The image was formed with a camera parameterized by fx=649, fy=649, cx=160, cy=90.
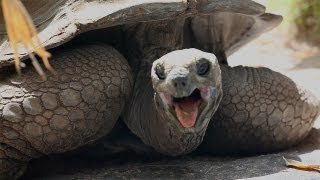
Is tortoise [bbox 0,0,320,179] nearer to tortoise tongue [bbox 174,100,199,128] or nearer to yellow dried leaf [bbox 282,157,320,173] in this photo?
tortoise tongue [bbox 174,100,199,128]

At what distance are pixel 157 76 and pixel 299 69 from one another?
389cm

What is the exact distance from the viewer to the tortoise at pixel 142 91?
261 centimetres

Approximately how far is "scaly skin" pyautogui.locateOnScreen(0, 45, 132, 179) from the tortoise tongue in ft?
1.59

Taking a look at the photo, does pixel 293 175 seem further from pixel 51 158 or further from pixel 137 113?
pixel 51 158

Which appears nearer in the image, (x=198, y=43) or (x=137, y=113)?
(x=137, y=113)

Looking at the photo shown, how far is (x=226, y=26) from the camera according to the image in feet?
13.0

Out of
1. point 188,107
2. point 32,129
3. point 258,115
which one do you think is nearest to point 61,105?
point 32,129

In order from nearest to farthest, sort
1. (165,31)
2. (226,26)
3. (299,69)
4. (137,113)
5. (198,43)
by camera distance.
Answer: (137,113) < (165,31) < (198,43) < (226,26) < (299,69)

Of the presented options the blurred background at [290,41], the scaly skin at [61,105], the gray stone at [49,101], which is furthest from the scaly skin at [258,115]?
the blurred background at [290,41]

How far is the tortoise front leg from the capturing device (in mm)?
3199

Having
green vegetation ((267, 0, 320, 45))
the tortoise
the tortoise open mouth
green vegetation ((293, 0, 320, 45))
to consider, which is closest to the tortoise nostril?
the tortoise

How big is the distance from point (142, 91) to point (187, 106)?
0.71 meters

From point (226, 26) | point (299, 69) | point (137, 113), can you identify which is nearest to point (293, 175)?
point (137, 113)

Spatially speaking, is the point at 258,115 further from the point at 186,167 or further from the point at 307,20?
the point at 307,20
